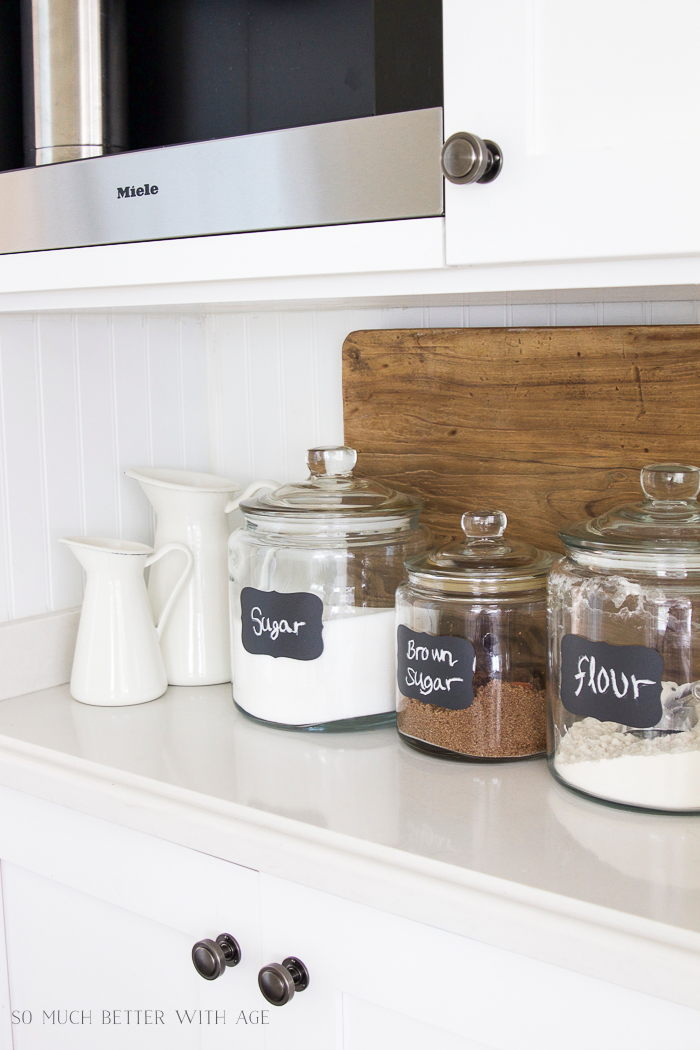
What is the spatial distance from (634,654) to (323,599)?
340 millimetres

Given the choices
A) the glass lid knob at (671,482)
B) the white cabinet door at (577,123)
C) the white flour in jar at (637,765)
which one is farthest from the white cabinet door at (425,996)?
the white cabinet door at (577,123)

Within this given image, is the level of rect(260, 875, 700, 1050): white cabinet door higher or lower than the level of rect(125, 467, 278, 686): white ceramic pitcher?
lower

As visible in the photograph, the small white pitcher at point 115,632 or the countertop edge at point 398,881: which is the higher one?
the small white pitcher at point 115,632

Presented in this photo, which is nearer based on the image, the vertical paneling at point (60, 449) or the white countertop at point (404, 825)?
the white countertop at point (404, 825)

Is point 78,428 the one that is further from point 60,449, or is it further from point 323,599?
point 323,599

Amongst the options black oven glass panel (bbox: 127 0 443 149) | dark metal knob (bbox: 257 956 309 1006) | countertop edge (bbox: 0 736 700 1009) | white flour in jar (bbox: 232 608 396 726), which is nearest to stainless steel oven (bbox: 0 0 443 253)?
black oven glass panel (bbox: 127 0 443 149)

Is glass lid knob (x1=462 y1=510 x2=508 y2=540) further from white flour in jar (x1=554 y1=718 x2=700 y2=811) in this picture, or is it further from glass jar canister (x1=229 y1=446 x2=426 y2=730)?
white flour in jar (x1=554 y1=718 x2=700 y2=811)

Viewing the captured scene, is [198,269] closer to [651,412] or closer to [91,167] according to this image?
[91,167]

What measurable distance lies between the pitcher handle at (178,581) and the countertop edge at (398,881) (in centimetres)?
24

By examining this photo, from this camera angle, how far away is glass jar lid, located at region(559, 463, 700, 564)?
2.66 feet

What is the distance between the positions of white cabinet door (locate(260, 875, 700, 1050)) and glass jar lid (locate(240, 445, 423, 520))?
1.23 feet

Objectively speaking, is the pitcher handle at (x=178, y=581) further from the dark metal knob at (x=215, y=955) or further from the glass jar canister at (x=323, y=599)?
the dark metal knob at (x=215, y=955)

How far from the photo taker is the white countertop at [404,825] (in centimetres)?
67

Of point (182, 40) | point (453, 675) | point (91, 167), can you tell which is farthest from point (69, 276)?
point (453, 675)
